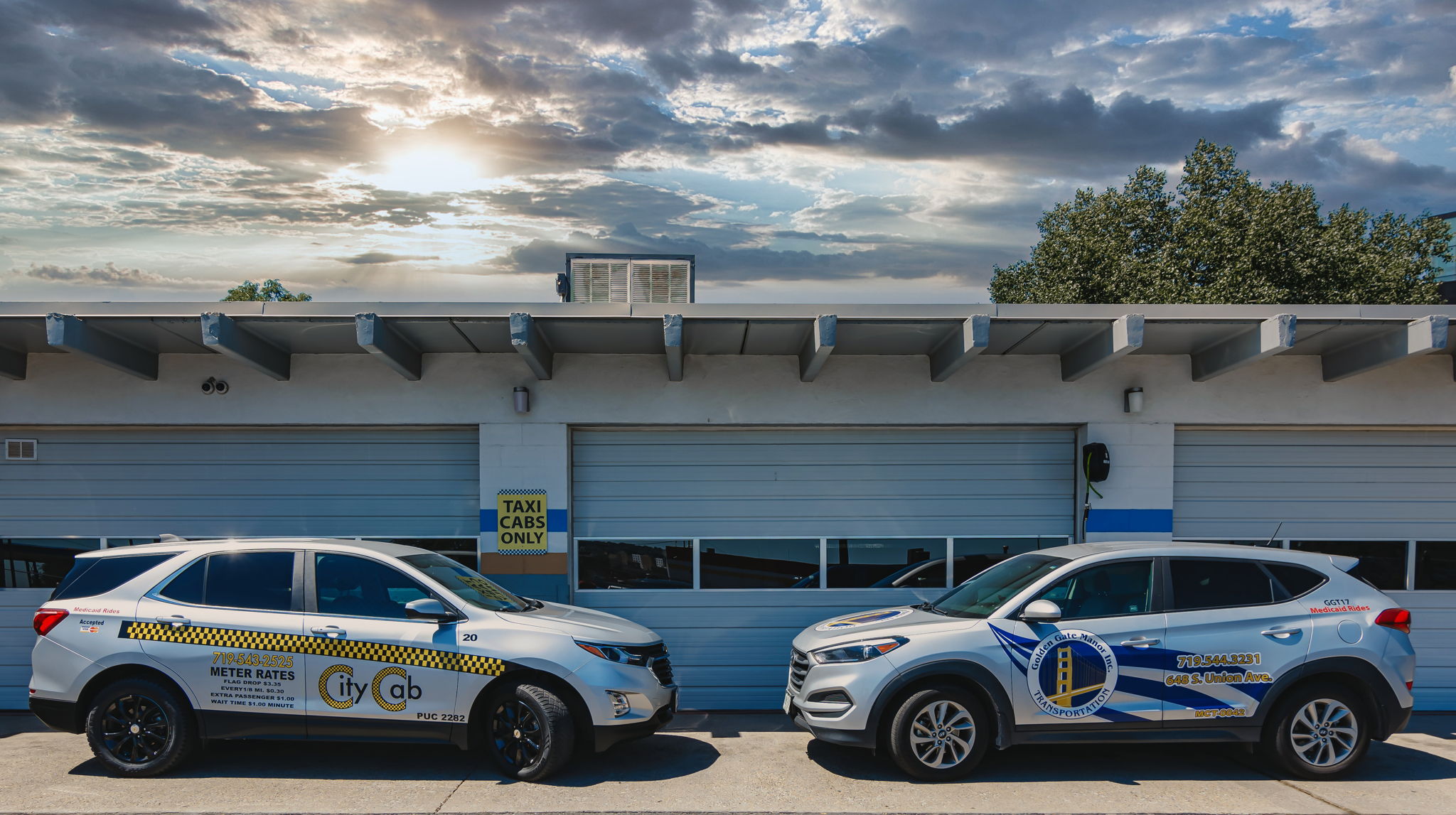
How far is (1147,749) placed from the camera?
A: 696cm

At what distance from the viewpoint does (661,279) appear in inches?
428

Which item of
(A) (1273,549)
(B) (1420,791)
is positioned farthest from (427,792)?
(B) (1420,791)

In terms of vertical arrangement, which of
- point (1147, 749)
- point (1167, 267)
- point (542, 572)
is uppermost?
point (1167, 267)

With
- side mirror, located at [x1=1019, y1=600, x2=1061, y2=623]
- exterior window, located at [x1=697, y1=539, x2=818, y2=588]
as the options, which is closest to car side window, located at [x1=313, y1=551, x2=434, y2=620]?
side mirror, located at [x1=1019, y1=600, x2=1061, y2=623]

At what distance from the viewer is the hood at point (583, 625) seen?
6.21 meters

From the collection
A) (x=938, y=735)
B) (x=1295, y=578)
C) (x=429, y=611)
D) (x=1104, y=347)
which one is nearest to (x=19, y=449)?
(x=429, y=611)

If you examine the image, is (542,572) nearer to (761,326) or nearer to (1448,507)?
(761,326)

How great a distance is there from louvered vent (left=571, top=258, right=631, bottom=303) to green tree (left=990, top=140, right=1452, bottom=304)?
762 inches

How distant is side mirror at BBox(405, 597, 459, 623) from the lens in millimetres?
6027

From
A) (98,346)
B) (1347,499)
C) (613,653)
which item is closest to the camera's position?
(613,653)

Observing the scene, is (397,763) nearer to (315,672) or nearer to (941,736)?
(315,672)

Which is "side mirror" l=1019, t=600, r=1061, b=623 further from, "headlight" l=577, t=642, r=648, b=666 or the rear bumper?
the rear bumper

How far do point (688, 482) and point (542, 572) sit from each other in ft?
5.32

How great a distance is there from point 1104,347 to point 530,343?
4981mm
